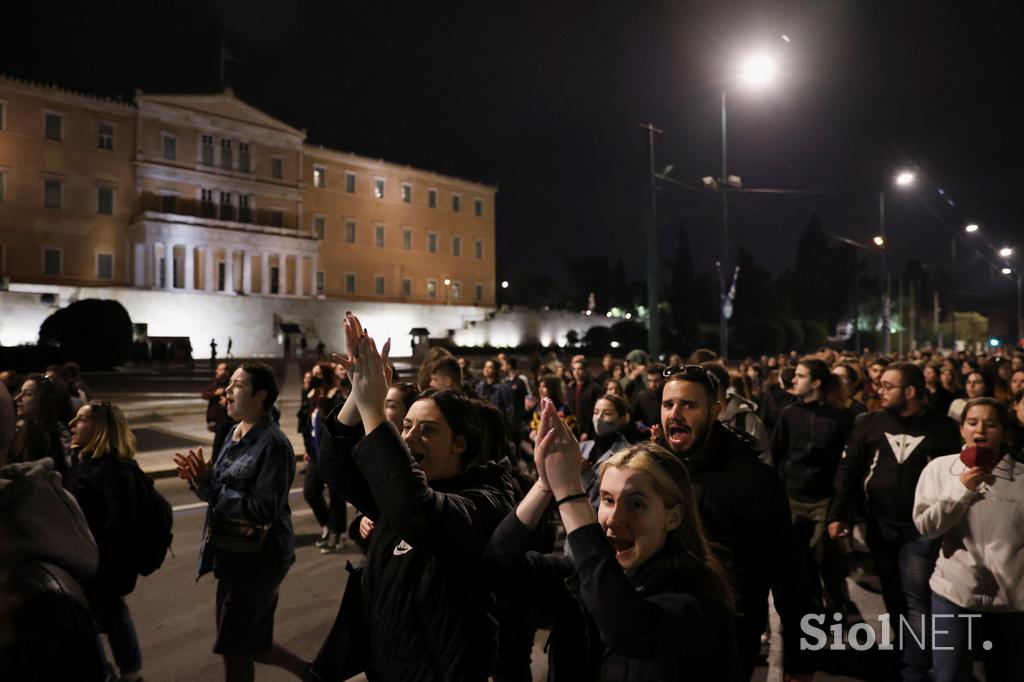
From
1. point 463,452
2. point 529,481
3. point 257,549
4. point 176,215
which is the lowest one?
point 257,549

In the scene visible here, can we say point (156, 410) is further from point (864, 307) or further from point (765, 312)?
point (864, 307)

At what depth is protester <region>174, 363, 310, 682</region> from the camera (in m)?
3.92

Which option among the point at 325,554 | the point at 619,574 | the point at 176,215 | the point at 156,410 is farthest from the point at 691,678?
the point at 176,215

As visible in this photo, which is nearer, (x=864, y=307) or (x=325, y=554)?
(x=325, y=554)

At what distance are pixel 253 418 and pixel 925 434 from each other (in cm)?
450

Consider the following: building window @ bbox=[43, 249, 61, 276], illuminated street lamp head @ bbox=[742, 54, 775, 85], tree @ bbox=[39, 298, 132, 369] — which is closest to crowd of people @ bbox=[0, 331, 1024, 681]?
illuminated street lamp head @ bbox=[742, 54, 775, 85]

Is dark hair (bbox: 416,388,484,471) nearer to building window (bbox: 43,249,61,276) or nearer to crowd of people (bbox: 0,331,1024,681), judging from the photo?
crowd of people (bbox: 0,331,1024,681)

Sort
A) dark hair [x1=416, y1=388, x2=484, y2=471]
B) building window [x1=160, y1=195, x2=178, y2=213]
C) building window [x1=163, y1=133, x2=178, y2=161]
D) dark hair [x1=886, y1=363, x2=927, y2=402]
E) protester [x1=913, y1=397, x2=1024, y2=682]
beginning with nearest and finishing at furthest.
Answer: dark hair [x1=416, y1=388, x2=484, y2=471] < protester [x1=913, y1=397, x2=1024, y2=682] < dark hair [x1=886, y1=363, x2=927, y2=402] < building window [x1=163, y1=133, x2=178, y2=161] < building window [x1=160, y1=195, x2=178, y2=213]

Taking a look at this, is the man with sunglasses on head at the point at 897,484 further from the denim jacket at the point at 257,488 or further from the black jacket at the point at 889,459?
the denim jacket at the point at 257,488

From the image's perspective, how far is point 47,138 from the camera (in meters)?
50.7

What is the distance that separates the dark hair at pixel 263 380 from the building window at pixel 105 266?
2223 inches

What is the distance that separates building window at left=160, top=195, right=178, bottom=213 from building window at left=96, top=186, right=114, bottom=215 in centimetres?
340

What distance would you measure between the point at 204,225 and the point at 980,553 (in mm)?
58277

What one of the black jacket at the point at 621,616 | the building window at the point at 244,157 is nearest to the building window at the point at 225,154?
the building window at the point at 244,157
